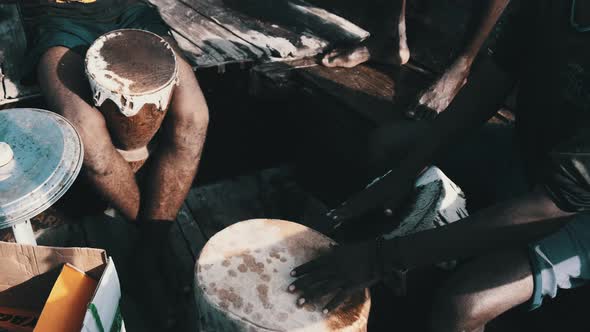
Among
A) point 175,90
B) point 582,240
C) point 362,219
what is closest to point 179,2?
point 175,90

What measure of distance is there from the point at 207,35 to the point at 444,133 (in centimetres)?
185

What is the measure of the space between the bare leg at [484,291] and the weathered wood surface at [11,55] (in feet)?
7.24

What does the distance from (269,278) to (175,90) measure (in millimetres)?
1151

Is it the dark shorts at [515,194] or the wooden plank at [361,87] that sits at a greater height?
the dark shorts at [515,194]

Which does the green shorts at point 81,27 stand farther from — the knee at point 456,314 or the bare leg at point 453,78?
the knee at point 456,314

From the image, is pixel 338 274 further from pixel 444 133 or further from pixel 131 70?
pixel 131 70

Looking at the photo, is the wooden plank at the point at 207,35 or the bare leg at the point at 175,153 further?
the wooden plank at the point at 207,35

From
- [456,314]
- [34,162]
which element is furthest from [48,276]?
[456,314]

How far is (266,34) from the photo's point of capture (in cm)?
350

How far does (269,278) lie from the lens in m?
1.69

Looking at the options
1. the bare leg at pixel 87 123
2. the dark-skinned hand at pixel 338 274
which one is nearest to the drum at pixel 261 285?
the dark-skinned hand at pixel 338 274

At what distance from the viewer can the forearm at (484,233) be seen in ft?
5.50

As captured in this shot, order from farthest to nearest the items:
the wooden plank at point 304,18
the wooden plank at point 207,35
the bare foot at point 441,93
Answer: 1. the wooden plank at point 304,18
2. the wooden plank at point 207,35
3. the bare foot at point 441,93

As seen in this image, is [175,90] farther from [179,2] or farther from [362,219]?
[179,2]
